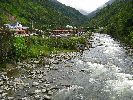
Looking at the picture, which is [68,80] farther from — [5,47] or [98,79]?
[5,47]

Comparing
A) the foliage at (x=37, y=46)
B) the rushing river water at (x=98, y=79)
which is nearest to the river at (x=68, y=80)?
the rushing river water at (x=98, y=79)

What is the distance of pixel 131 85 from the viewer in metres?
29.8

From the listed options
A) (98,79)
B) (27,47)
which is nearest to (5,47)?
(27,47)

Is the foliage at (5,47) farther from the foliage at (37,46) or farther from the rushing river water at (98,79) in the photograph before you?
the rushing river water at (98,79)

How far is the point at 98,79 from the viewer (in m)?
32.9

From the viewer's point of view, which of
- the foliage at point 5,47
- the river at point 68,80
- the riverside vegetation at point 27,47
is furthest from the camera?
the riverside vegetation at point 27,47

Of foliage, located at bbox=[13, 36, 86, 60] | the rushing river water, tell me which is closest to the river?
the rushing river water

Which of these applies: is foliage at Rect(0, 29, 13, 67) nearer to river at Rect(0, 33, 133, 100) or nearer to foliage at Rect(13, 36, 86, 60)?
foliage at Rect(13, 36, 86, 60)

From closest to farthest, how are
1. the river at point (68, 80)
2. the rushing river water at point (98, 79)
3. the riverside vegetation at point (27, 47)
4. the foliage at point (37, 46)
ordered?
the rushing river water at point (98, 79)
the river at point (68, 80)
the riverside vegetation at point (27, 47)
the foliage at point (37, 46)

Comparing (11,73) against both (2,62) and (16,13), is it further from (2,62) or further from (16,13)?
(16,13)

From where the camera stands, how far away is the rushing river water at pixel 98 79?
27.1m

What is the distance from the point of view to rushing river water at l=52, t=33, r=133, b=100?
27.1m

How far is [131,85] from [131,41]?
112ft

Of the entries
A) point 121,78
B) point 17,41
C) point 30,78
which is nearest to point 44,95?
point 30,78
